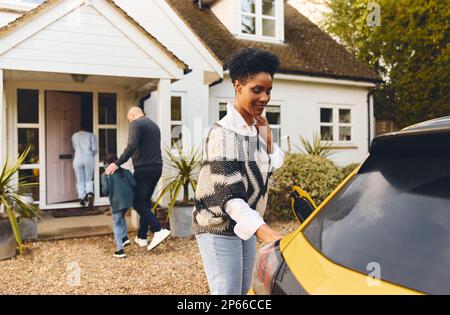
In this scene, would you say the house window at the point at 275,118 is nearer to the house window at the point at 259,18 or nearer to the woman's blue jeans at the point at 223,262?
the house window at the point at 259,18

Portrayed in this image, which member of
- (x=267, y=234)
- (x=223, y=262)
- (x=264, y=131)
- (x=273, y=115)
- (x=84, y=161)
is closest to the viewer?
(x=267, y=234)

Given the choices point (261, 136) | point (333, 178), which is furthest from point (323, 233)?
point (333, 178)

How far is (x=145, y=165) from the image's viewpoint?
19.9 feet

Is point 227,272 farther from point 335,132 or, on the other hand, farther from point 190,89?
point 335,132

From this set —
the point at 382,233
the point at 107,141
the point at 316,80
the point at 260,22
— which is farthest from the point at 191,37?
the point at 382,233

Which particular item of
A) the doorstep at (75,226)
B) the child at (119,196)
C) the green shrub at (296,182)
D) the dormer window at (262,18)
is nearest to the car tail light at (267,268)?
the child at (119,196)

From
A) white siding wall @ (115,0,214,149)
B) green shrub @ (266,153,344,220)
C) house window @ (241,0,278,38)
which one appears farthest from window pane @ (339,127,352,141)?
green shrub @ (266,153,344,220)

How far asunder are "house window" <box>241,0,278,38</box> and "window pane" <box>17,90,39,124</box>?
22.0 feet

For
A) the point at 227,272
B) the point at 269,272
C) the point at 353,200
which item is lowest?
the point at 227,272

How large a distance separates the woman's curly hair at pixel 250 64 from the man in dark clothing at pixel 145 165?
Result: 4.01 metres

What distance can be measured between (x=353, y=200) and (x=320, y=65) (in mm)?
12278

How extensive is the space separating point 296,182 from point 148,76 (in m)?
3.53

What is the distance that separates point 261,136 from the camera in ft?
7.39

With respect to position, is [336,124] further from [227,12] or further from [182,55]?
[182,55]
